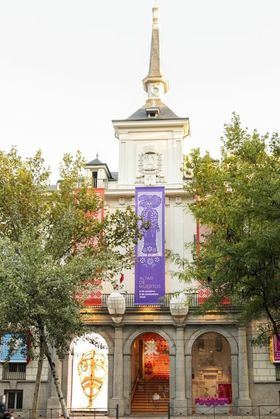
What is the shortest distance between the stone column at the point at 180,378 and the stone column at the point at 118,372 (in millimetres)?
3340

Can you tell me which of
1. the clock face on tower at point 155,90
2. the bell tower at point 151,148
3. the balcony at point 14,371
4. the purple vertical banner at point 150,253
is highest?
the clock face on tower at point 155,90

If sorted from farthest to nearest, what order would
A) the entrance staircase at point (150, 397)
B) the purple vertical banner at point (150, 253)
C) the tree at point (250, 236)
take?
the entrance staircase at point (150, 397) < the purple vertical banner at point (150, 253) < the tree at point (250, 236)

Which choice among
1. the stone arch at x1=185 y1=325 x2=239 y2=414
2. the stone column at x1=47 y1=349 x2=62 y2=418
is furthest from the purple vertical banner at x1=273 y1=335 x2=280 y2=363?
the stone column at x1=47 y1=349 x2=62 y2=418

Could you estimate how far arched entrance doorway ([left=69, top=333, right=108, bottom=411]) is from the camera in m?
36.4

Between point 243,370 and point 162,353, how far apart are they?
304 inches

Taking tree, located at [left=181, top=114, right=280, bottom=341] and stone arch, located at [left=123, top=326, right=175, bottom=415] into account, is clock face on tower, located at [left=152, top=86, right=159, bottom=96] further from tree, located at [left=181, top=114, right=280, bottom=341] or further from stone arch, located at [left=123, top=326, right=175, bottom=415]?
tree, located at [left=181, top=114, right=280, bottom=341]

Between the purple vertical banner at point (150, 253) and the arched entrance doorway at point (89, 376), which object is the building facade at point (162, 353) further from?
the purple vertical banner at point (150, 253)

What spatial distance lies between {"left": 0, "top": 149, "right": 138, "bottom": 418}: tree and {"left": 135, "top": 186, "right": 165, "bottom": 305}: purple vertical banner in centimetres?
370

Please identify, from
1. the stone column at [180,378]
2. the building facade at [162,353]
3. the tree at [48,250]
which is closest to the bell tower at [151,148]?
the building facade at [162,353]

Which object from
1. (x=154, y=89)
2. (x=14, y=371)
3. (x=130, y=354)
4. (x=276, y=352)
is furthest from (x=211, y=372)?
(x=154, y=89)

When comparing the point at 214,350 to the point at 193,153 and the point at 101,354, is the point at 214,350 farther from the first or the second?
the point at 193,153

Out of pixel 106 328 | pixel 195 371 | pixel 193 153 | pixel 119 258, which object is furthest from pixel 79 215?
pixel 195 371

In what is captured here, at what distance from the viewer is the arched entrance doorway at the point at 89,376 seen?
120 ft

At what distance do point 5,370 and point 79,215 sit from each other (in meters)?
13.0
